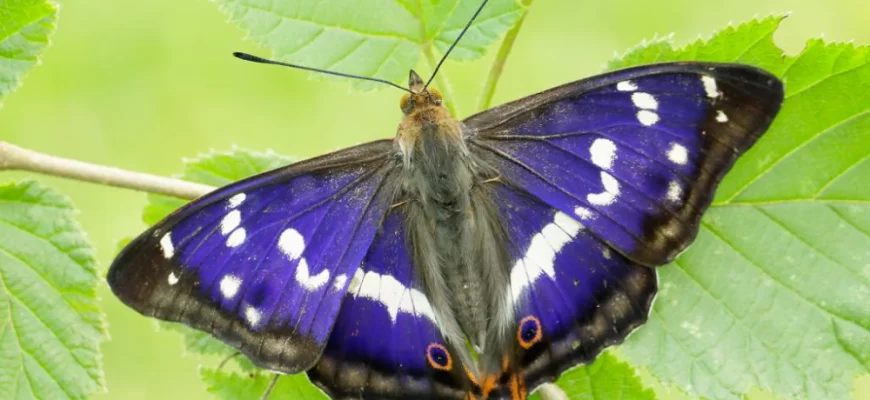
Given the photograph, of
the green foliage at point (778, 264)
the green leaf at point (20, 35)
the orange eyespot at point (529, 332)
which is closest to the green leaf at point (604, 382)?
the green foliage at point (778, 264)

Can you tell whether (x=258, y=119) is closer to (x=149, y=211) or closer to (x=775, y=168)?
(x=149, y=211)

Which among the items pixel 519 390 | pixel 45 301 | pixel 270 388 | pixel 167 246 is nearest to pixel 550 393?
pixel 519 390

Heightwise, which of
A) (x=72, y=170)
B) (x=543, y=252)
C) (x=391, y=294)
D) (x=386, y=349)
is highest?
(x=543, y=252)

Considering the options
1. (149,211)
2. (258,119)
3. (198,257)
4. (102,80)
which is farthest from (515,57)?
(198,257)

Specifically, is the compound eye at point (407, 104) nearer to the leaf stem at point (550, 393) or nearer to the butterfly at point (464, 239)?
the butterfly at point (464, 239)

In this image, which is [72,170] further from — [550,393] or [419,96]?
[550,393]

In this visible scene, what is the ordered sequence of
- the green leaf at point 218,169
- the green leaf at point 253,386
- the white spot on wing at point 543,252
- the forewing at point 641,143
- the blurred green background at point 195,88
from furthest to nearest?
the blurred green background at point 195,88 < the green leaf at point 218,169 < the white spot on wing at point 543,252 < the green leaf at point 253,386 < the forewing at point 641,143
